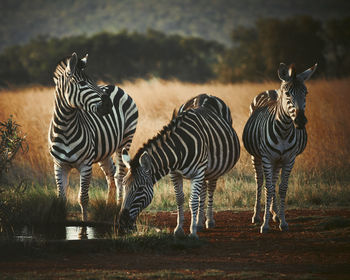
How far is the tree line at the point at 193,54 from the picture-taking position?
4047 centimetres

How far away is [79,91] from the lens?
761 centimetres

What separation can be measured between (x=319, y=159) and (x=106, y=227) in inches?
255

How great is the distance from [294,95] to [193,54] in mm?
47061

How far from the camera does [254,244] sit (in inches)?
276

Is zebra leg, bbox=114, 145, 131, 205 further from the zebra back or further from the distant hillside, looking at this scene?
the distant hillside

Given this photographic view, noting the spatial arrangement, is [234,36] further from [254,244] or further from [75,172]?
[254,244]

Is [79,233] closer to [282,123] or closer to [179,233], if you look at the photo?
[179,233]

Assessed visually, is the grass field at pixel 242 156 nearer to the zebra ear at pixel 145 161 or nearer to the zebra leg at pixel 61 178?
the zebra leg at pixel 61 178

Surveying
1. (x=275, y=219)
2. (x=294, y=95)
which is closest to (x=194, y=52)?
(x=275, y=219)

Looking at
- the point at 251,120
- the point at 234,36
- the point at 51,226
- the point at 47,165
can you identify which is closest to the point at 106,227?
the point at 51,226

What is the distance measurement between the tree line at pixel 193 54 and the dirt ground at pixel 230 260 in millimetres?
28603

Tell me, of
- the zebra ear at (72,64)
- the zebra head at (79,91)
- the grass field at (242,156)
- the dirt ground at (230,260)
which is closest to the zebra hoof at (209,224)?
the dirt ground at (230,260)

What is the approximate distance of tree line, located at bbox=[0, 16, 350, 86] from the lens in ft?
133

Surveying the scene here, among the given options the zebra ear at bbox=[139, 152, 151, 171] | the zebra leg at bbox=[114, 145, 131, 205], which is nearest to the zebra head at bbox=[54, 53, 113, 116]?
the zebra ear at bbox=[139, 152, 151, 171]
